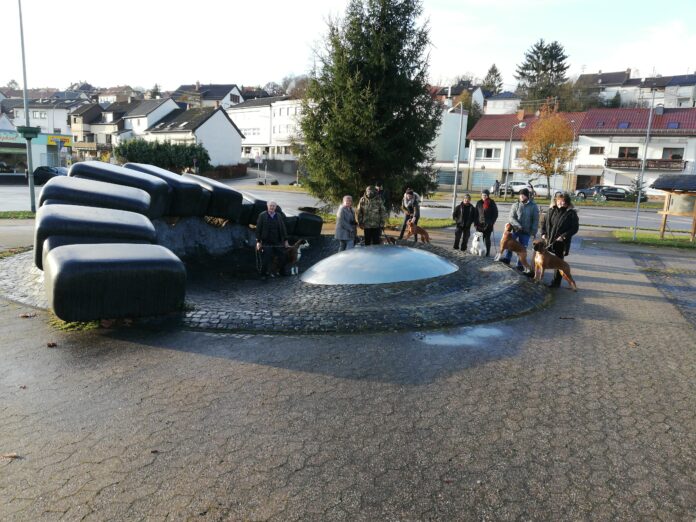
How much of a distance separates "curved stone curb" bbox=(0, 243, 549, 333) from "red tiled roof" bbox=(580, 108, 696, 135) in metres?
49.4

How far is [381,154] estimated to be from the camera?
1838 centimetres

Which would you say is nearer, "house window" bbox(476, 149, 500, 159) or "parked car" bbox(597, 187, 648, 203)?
"parked car" bbox(597, 187, 648, 203)

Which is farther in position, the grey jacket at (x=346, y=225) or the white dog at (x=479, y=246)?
the white dog at (x=479, y=246)

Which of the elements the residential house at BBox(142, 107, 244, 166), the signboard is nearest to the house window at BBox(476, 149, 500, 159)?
the residential house at BBox(142, 107, 244, 166)

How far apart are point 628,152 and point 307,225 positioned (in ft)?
161

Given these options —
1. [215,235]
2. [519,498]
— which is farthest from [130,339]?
[215,235]

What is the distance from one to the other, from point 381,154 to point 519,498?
1572cm

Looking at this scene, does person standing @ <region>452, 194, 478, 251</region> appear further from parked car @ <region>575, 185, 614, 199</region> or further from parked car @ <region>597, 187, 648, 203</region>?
parked car @ <region>575, 185, 614, 199</region>

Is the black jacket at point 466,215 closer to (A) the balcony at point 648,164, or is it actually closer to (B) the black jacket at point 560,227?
(B) the black jacket at point 560,227

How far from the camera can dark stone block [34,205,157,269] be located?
25.7ft

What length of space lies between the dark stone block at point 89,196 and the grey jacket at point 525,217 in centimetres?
807

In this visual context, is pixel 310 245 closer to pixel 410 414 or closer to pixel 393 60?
pixel 393 60

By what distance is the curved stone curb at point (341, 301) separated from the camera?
739 cm

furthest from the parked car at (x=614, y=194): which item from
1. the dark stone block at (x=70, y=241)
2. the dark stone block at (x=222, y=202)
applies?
the dark stone block at (x=70, y=241)
